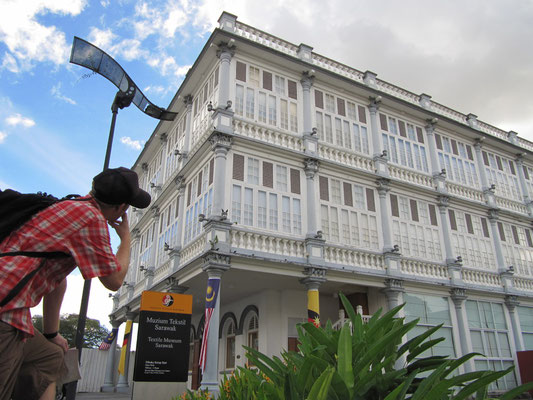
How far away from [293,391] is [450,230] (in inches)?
710

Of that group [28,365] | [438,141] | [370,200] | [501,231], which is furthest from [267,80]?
[28,365]

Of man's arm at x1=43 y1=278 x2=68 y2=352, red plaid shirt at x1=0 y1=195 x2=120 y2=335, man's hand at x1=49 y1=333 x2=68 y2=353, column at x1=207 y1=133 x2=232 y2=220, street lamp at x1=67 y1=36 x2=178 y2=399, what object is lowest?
man's hand at x1=49 y1=333 x2=68 y2=353

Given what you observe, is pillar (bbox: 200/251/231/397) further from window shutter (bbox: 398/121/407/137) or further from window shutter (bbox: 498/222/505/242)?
window shutter (bbox: 498/222/505/242)

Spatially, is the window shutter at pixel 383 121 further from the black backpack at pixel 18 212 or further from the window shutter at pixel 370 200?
the black backpack at pixel 18 212

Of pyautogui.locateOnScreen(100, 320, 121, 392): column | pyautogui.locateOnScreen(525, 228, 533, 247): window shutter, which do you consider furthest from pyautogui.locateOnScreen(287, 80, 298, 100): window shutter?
pyautogui.locateOnScreen(100, 320, 121, 392): column

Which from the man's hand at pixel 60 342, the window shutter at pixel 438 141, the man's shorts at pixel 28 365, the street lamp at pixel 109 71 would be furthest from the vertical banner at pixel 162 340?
the window shutter at pixel 438 141

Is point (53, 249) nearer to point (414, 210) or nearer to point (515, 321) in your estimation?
point (414, 210)

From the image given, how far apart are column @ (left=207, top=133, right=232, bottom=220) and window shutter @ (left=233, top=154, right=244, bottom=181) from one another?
0.42 m

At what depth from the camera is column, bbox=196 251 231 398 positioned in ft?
39.5

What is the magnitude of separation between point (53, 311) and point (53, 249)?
1.62 feet

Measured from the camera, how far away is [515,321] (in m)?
18.8

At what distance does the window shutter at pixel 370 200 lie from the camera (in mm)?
16953

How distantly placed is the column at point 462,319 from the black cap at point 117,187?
1767cm

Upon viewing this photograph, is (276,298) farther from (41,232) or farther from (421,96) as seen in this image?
(41,232)
